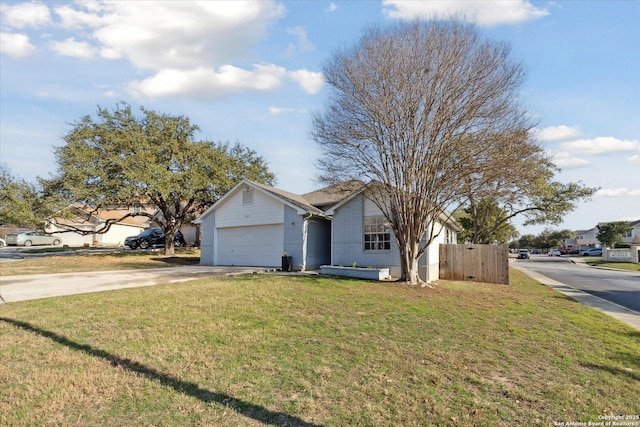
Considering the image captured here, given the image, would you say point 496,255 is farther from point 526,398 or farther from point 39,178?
point 39,178

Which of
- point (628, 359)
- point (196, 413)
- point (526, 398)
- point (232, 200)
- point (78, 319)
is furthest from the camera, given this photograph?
point (232, 200)

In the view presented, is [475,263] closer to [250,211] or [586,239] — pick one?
[250,211]

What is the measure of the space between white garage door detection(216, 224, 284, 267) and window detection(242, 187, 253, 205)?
4.56ft

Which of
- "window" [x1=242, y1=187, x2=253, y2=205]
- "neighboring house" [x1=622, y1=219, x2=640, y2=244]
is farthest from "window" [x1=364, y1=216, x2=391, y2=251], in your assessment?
"neighboring house" [x1=622, y1=219, x2=640, y2=244]

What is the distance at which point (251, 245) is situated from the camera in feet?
65.8

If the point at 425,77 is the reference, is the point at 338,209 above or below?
below

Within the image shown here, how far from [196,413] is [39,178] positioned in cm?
2549

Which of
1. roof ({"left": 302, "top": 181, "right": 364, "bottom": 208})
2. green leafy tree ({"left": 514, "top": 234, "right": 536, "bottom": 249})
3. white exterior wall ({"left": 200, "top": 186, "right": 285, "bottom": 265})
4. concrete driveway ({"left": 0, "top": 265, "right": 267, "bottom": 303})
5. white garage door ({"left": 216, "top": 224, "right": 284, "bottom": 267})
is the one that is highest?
roof ({"left": 302, "top": 181, "right": 364, "bottom": 208})

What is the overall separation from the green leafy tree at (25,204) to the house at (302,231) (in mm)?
8803

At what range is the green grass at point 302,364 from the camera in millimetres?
3787

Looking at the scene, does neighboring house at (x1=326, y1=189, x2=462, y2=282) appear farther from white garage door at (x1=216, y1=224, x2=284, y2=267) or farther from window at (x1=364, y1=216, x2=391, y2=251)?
white garage door at (x1=216, y1=224, x2=284, y2=267)

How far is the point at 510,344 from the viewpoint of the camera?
246 inches

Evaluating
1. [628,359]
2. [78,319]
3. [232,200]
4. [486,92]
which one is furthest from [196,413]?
[232,200]

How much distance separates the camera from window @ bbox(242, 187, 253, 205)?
19.9m
